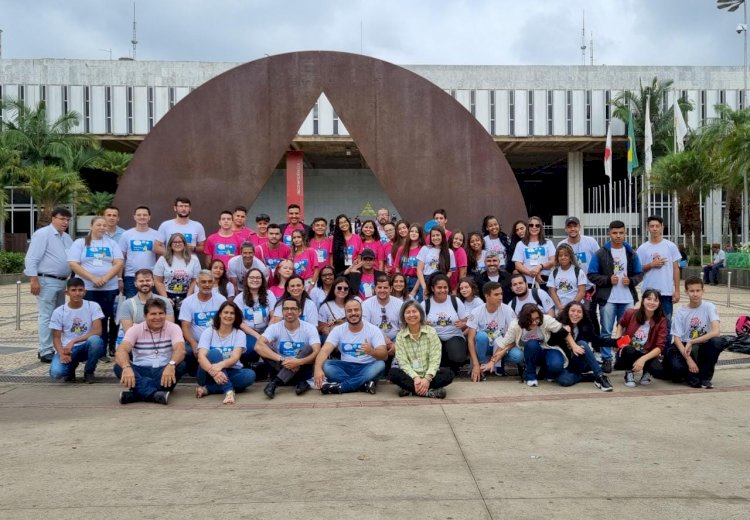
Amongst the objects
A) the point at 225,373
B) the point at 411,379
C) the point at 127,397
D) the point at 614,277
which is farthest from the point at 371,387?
the point at 614,277

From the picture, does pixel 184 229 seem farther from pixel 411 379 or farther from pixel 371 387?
pixel 411 379

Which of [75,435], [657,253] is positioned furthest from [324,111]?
→ [75,435]

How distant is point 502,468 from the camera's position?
3693 millimetres

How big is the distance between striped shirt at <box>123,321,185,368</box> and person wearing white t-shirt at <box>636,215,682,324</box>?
4653 millimetres

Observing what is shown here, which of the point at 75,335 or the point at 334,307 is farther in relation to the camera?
the point at 334,307

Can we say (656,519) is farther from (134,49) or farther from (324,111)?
(134,49)

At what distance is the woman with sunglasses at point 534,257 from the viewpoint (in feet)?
23.6

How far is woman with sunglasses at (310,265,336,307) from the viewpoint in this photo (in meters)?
6.72

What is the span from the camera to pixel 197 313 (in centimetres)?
620

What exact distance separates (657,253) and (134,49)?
3699cm

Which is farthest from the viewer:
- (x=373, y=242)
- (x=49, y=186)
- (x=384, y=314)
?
(x=49, y=186)

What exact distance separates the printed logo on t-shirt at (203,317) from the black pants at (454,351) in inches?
84.0

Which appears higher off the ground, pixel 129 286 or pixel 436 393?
pixel 129 286

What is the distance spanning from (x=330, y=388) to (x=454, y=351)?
4.24ft
